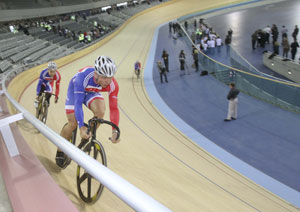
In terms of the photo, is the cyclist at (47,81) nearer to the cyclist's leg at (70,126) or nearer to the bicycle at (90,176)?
the cyclist's leg at (70,126)

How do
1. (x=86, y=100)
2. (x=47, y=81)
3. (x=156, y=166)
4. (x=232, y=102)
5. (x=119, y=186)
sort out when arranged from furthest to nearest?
(x=232, y=102), (x=47, y=81), (x=156, y=166), (x=86, y=100), (x=119, y=186)

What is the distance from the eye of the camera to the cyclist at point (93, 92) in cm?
199

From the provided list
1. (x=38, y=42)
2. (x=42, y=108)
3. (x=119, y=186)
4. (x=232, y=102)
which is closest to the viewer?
(x=119, y=186)

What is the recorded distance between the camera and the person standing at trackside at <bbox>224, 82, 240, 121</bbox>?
22.0ft

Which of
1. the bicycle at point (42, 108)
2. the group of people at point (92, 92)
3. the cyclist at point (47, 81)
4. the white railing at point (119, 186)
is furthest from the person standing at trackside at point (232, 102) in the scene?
the white railing at point (119, 186)

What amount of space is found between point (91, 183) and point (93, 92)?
792 millimetres

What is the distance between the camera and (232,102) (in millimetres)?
6793

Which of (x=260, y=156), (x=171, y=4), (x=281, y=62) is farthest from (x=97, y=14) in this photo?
(x=260, y=156)

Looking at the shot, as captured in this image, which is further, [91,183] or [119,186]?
[91,183]

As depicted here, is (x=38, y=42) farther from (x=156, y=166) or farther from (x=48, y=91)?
(x=156, y=166)

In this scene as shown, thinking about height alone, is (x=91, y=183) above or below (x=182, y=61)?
above

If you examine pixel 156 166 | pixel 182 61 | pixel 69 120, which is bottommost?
pixel 182 61

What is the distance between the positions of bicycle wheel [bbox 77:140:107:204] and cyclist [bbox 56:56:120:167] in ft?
0.46

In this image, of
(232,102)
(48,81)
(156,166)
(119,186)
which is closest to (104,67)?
(119,186)
